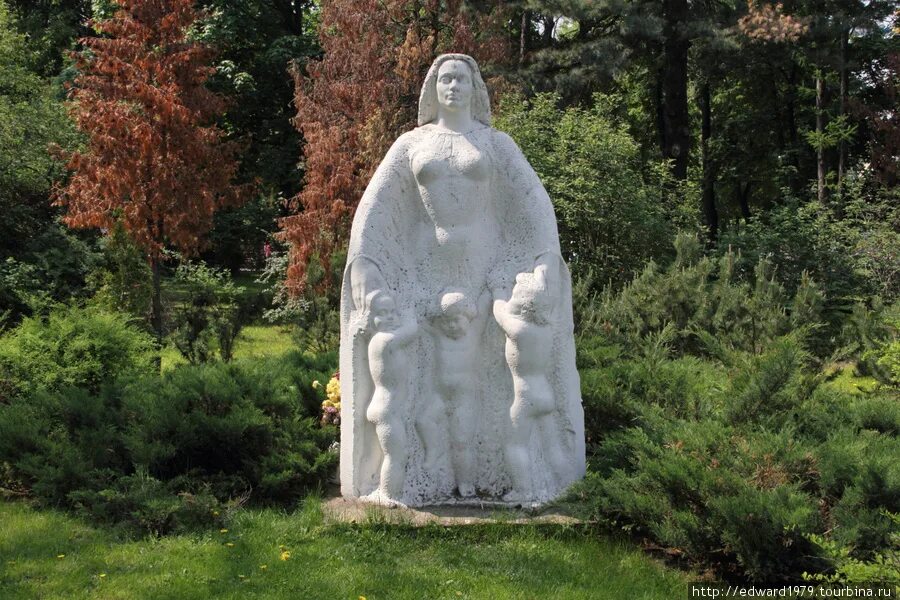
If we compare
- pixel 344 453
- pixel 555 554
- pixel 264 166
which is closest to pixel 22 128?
pixel 264 166

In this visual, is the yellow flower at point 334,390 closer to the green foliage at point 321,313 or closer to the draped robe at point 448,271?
the draped robe at point 448,271

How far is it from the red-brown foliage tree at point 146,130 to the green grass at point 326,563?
7294mm

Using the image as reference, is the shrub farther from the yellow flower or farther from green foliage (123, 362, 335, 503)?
the yellow flower

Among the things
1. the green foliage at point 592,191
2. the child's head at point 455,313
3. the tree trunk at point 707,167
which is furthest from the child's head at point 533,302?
the tree trunk at point 707,167

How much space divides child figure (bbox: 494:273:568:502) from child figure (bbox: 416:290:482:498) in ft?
0.73

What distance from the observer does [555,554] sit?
14.7 feet

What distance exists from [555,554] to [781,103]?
68.5 ft

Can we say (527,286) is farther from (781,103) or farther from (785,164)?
(781,103)

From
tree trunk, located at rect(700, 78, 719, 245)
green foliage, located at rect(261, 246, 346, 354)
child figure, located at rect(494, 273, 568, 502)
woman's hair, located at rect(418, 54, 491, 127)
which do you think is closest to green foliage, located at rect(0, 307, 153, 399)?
green foliage, located at rect(261, 246, 346, 354)

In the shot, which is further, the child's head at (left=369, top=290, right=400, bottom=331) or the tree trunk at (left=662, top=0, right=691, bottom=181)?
the tree trunk at (left=662, top=0, right=691, bottom=181)

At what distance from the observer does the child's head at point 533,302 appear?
4902 mm

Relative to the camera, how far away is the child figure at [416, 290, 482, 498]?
5.06 meters

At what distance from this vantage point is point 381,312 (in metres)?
4.92

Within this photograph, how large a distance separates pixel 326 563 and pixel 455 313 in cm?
160
